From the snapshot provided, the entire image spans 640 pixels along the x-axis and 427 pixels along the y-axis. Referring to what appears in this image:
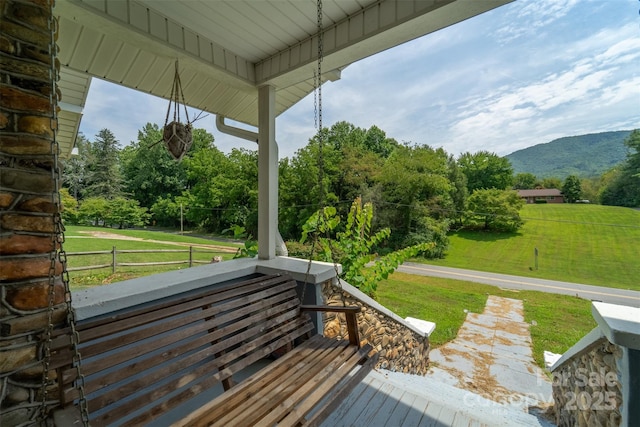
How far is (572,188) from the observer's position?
4.54 m

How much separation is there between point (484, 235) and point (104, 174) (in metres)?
13.2

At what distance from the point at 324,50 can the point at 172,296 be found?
2.01 m

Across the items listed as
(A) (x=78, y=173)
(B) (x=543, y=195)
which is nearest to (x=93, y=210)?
(A) (x=78, y=173)

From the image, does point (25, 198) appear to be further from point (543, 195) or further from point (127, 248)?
point (543, 195)

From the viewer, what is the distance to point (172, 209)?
884 centimetres

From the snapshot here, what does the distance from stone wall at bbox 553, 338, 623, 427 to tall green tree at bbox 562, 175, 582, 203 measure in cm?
373

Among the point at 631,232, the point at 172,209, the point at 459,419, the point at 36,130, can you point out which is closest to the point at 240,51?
the point at 36,130

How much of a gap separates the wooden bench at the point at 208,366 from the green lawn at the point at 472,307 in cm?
392

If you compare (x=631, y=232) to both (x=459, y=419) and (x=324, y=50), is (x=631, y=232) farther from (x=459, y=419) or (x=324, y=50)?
(x=324, y=50)

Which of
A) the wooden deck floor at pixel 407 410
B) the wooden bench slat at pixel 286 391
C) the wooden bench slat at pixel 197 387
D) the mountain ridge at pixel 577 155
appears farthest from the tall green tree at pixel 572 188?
the wooden bench slat at pixel 197 387

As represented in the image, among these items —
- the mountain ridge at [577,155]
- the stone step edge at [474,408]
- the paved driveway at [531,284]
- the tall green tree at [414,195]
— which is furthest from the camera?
the tall green tree at [414,195]

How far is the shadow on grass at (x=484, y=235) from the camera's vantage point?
9492mm

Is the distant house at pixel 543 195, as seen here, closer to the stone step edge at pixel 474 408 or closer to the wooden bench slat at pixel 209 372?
the stone step edge at pixel 474 408

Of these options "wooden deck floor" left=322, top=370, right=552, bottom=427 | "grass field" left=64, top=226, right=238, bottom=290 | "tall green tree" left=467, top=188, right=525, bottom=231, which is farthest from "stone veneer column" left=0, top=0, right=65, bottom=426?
"tall green tree" left=467, top=188, right=525, bottom=231
